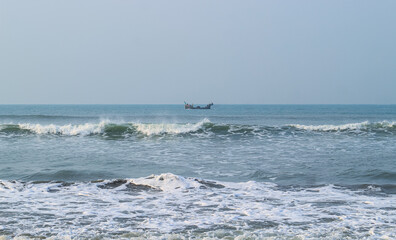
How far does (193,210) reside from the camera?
6.67m

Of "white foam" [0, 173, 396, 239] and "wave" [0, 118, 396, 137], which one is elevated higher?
"wave" [0, 118, 396, 137]

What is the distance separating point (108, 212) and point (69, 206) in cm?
90

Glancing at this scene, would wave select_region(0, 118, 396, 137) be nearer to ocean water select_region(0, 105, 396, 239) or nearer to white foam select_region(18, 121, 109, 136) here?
white foam select_region(18, 121, 109, 136)

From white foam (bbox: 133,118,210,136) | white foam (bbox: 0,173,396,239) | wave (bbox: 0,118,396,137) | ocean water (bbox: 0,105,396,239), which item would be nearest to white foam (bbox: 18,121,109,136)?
wave (bbox: 0,118,396,137)

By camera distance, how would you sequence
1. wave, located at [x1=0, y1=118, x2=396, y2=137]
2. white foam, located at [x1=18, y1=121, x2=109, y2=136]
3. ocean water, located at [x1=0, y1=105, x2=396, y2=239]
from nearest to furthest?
ocean water, located at [x1=0, y1=105, x2=396, y2=239] → white foam, located at [x1=18, y1=121, x2=109, y2=136] → wave, located at [x1=0, y1=118, x2=396, y2=137]

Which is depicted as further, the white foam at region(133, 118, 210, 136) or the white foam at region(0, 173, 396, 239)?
the white foam at region(133, 118, 210, 136)

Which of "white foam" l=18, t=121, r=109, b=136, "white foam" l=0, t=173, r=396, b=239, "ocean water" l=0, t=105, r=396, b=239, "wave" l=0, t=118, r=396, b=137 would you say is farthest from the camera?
"wave" l=0, t=118, r=396, b=137

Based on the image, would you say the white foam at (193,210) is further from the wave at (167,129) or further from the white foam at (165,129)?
the wave at (167,129)

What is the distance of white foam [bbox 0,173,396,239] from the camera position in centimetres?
554


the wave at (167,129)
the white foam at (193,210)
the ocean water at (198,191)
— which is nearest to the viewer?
the white foam at (193,210)

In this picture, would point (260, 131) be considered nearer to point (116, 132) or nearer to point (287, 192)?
point (116, 132)

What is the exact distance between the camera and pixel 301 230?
5.57 m

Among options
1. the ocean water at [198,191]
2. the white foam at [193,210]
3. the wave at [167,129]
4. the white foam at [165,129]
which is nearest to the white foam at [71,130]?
the wave at [167,129]

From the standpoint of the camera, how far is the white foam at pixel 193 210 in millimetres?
5543
